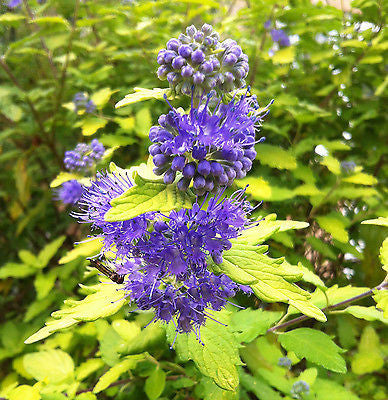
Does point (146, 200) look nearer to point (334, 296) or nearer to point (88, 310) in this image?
point (88, 310)

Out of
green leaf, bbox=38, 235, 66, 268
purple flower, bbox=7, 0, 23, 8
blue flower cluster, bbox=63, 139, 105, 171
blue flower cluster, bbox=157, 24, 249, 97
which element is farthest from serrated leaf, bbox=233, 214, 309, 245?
purple flower, bbox=7, 0, 23, 8

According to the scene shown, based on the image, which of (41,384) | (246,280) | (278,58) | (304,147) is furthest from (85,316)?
(278,58)

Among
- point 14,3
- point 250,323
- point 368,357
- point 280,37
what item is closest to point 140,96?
point 250,323

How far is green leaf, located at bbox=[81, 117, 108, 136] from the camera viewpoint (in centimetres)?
212

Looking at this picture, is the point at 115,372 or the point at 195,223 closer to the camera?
the point at 195,223

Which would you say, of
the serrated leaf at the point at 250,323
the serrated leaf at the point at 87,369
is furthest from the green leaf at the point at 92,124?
the serrated leaf at the point at 250,323

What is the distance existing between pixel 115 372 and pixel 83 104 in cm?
172

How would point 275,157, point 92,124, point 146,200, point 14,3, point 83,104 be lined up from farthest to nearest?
point 14,3
point 83,104
point 92,124
point 275,157
point 146,200

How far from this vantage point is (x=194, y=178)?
3.27ft

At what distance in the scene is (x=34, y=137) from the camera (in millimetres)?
2771

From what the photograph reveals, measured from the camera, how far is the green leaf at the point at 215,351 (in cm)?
109

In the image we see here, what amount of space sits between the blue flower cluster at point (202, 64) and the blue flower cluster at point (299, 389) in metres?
1.26

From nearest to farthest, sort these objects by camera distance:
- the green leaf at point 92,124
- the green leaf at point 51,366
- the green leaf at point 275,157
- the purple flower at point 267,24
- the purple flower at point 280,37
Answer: the green leaf at point 51,366 → the green leaf at point 275,157 → the green leaf at point 92,124 → the purple flower at point 267,24 → the purple flower at point 280,37

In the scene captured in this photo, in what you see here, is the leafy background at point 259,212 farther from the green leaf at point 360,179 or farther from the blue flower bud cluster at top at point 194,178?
the blue flower bud cluster at top at point 194,178
